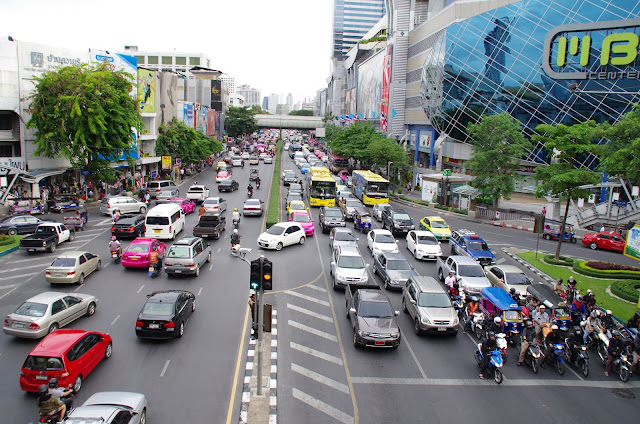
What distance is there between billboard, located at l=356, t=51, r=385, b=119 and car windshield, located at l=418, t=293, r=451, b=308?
8225 cm

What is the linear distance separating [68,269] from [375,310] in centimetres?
1345

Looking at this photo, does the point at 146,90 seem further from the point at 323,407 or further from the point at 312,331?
the point at 323,407

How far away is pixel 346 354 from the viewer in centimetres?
1580

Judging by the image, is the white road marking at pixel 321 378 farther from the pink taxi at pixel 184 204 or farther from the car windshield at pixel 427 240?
the pink taxi at pixel 184 204

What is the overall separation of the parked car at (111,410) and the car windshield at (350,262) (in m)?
12.6

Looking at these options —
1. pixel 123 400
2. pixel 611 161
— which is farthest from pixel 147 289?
pixel 611 161

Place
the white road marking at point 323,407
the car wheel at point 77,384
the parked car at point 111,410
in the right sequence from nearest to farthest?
the parked car at point 111,410 < the white road marking at point 323,407 < the car wheel at point 77,384

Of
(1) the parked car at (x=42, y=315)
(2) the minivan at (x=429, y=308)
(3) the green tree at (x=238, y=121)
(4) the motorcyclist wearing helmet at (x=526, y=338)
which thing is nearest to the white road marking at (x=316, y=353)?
(2) the minivan at (x=429, y=308)

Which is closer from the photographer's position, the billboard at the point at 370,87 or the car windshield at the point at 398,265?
the car windshield at the point at 398,265

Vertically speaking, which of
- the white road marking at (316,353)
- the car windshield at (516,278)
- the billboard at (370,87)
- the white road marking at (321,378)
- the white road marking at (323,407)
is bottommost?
the white road marking at (323,407)

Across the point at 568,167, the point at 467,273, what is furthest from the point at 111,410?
the point at 568,167

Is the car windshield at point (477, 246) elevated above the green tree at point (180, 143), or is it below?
below

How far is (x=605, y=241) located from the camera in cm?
3456

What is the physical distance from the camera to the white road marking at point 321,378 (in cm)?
1358
